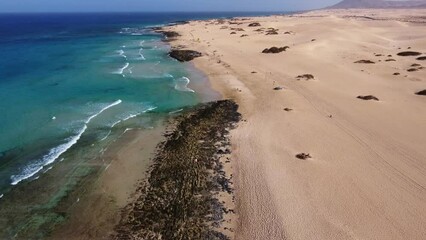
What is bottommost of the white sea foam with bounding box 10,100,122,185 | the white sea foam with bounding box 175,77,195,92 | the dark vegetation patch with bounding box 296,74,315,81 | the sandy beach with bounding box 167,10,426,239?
the white sea foam with bounding box 10,100,122,185

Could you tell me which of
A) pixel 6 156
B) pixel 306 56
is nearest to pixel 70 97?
pixel 6 156

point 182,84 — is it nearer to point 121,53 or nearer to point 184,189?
point 184,189

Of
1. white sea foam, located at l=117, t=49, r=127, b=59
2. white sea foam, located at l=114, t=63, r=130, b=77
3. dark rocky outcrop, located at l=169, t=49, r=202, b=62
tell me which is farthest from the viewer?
white sea foam, located at l=117, t=49, r=127, b=59

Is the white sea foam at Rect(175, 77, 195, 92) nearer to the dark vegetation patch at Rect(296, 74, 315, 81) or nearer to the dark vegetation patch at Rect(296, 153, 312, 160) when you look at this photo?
the dark vegetation patch at Rect(296, 74, 315, 81)

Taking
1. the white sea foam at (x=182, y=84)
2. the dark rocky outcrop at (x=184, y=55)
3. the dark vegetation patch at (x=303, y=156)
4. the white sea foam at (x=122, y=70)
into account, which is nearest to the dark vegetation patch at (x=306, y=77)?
the white sea foam at (x=182, y=84)

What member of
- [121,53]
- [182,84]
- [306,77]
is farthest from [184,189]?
[121,53]

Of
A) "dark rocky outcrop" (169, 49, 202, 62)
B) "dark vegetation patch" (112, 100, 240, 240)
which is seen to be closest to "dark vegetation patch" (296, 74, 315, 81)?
"dark vegetation patch" (112, 100, 240, 240)

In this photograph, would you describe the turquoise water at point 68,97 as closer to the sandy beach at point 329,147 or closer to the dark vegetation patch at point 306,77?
the sandy beach at point 329,147
